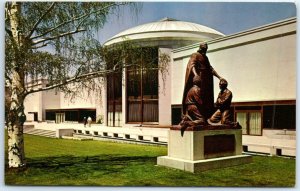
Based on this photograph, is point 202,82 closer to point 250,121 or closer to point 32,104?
point 250,121

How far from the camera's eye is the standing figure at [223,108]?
707 centimetres

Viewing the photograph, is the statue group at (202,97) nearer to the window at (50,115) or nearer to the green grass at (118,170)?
the green grass at (118,170)

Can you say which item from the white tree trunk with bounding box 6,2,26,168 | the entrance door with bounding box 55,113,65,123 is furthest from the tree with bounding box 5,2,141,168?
the entrance door with bounding box 55,113,65,123

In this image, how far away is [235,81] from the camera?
744 centimetres

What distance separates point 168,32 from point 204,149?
2639 mm

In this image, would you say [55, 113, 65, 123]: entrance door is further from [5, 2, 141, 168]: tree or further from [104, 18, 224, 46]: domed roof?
[104, 18, 224, 46]: domed roof

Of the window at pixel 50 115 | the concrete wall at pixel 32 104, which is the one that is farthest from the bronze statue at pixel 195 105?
the window at pixel 50 115

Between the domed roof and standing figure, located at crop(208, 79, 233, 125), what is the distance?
103cm

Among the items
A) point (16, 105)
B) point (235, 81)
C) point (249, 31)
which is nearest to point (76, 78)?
point (16, 105)

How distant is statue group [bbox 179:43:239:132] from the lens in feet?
22.2

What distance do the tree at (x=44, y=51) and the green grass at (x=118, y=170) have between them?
15.5 inches

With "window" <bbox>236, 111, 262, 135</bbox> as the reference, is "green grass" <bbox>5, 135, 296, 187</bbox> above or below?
below

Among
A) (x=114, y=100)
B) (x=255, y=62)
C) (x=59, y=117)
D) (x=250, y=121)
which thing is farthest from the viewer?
(x=114, y=100)

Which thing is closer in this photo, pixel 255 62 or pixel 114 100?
pixel 255 62
